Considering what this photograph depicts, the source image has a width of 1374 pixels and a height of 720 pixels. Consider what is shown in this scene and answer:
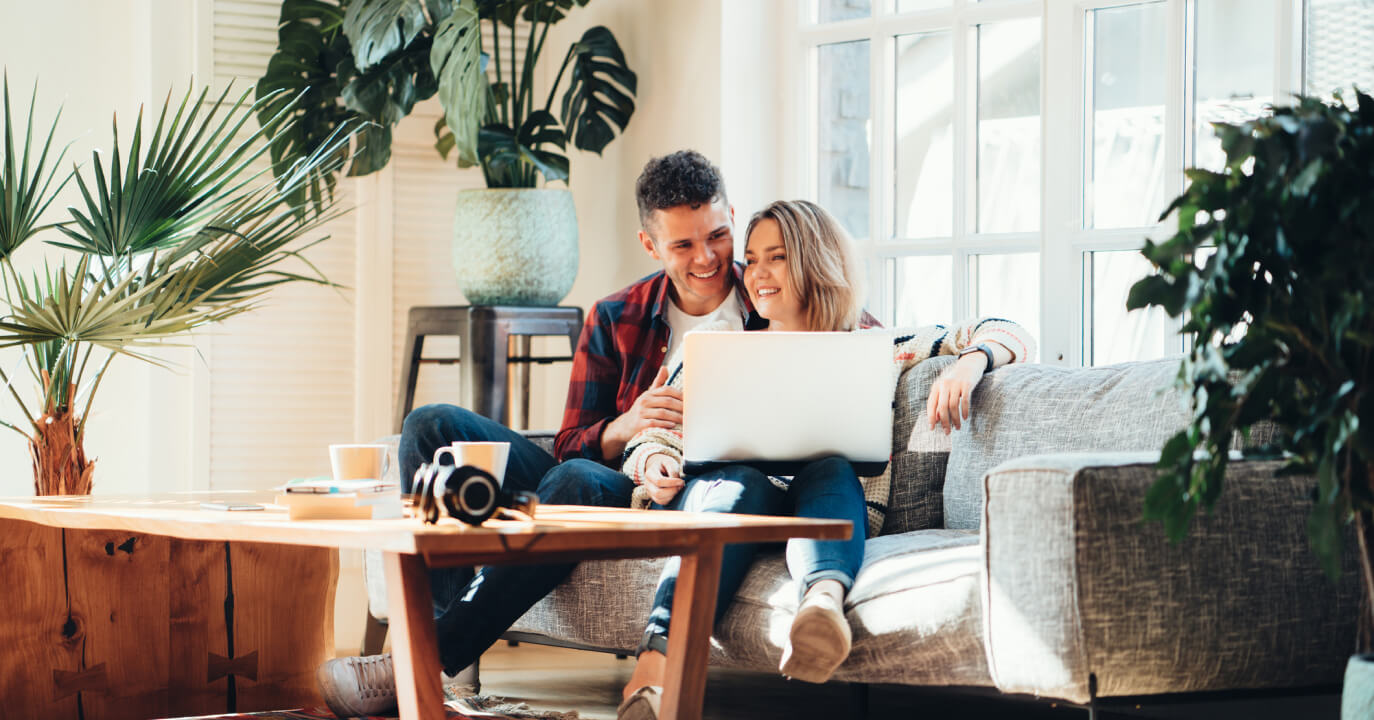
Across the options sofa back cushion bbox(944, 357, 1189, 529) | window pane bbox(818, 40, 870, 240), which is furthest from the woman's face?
window pane bbox(818, 40, 870, 240)

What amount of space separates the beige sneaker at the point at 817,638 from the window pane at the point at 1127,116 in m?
1.48

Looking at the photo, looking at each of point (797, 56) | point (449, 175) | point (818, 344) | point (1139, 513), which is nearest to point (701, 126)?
point (797, 56)

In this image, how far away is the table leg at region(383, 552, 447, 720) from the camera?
1.55 metres

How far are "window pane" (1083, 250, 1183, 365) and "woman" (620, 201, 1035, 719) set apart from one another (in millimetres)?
547

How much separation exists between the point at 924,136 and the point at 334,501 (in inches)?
82.0

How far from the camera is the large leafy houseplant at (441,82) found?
11.3 feet

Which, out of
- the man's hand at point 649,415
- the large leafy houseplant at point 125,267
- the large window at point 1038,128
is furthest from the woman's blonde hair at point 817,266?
the large leafy houseplant at point 125,267

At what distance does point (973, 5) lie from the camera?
3.25 meters

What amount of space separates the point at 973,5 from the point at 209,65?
2088 mm

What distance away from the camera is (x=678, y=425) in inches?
97.1

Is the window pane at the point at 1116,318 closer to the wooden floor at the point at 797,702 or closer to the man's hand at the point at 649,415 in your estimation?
the wooden floor at the point at 797,702

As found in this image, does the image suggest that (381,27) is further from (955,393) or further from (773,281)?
(955,393)

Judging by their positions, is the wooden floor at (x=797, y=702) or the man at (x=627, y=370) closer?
the man at (x=627, y=370)

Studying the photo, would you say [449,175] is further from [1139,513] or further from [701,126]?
[1139,513]
